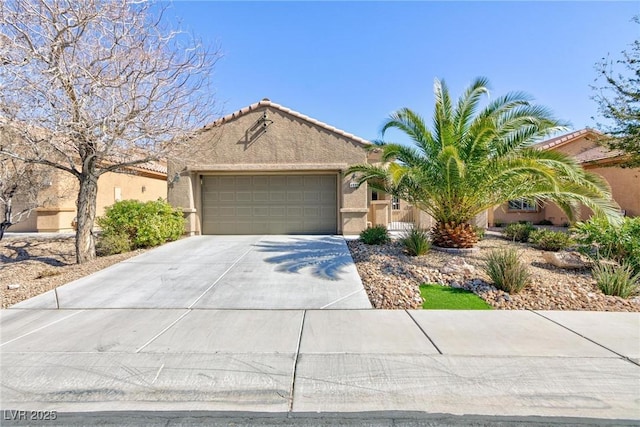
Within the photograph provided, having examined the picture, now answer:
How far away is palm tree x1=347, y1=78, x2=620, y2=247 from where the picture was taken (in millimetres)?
7629

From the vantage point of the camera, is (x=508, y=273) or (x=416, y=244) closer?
(x=508, y=273)

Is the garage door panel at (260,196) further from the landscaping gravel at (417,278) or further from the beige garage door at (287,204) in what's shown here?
the landscaping gravel at (417,278)

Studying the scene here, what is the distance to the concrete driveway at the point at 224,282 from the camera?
5699mm

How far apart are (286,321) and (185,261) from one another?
480 cm

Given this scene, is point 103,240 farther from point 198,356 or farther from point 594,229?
point 594,229

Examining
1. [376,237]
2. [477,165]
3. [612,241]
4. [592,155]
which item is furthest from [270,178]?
[592,155]

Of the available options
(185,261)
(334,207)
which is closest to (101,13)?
(185,261)

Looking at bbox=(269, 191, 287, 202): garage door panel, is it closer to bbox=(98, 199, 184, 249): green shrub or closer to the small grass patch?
bbox=(98, 199, 184, 249): green shrub

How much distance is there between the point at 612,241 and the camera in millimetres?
6898

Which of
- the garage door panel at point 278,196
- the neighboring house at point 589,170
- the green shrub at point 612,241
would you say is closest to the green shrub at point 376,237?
the garage door panel at point 278,196

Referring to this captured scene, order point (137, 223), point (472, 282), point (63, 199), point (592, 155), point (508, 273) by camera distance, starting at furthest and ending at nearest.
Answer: point (592, 155), point (63, 199), point (137, 223), point (472, 282), point (508, 273)

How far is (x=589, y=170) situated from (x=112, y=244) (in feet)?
66.8

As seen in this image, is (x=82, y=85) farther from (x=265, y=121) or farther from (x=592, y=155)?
(x=592, y=155)

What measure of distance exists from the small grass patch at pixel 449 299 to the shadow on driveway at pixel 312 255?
192 cm
